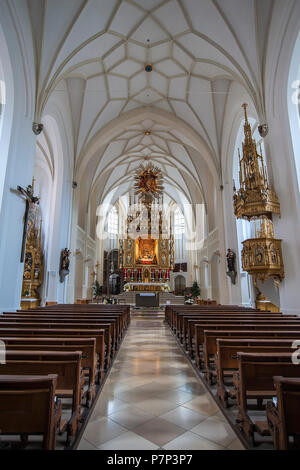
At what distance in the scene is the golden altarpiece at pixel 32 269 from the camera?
43.7ft

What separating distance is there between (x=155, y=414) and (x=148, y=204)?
19.2m

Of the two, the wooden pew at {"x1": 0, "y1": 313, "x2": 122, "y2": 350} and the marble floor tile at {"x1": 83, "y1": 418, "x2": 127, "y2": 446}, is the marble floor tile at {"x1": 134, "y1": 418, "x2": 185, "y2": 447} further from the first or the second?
the wooden pew at {"x1": 0, "y1": 313, "x2": 122, "y2": 350}

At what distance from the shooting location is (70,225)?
14.2 metres

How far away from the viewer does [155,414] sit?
9.30ft

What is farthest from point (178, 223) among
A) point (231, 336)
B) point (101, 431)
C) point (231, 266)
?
point (101, 431)

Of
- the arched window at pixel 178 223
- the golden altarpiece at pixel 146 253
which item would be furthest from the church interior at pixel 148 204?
the arched window at pixel 178 223

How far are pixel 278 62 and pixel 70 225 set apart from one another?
37.0ft

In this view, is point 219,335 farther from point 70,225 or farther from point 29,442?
point 70,225

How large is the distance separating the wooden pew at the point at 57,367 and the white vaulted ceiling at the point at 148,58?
9.03 meters

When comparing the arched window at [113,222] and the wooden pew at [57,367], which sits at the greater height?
the arched window at [113,222]

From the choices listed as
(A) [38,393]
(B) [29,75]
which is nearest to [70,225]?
(B) [29,75]

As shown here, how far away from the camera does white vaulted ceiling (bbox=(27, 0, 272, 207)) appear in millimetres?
8875

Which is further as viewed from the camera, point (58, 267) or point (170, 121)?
point (170, 121)

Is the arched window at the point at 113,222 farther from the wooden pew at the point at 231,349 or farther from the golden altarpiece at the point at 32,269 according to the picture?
the wooden pew at the point at 231,349
